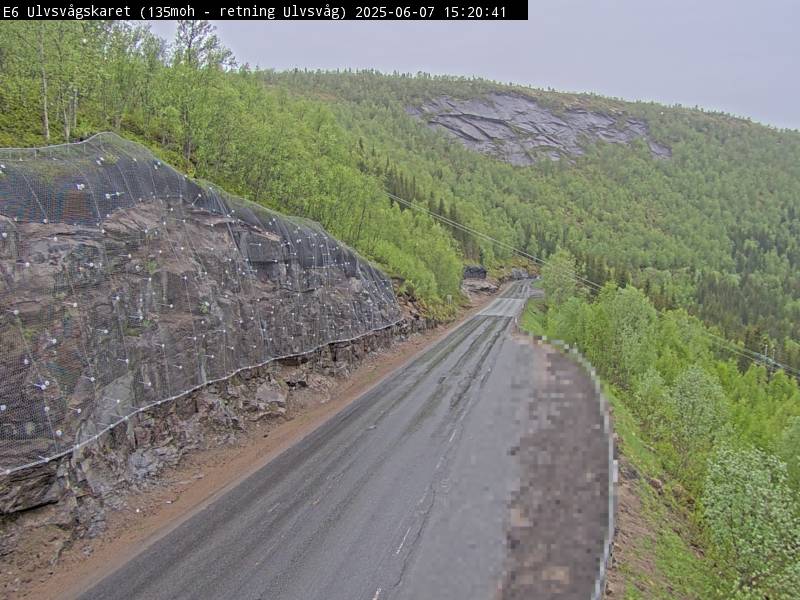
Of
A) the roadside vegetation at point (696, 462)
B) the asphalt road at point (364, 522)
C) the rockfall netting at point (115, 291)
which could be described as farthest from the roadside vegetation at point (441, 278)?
the rockfall netting at point (115, 291)

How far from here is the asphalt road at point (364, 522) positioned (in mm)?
9883

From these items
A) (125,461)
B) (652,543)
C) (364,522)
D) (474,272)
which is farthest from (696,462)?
(474,272)

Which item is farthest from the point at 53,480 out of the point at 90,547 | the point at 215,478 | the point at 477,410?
the point at 477,410

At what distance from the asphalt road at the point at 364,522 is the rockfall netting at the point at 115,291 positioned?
11.9ft

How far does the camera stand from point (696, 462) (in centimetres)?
2131

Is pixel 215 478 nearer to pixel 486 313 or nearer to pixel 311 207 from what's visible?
pixel 311 207

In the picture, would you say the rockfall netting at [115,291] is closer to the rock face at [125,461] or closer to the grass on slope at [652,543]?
the rock face at [125,461]

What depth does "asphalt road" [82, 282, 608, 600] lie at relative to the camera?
9.88 m

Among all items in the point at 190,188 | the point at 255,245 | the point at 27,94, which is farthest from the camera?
the point at 27,94

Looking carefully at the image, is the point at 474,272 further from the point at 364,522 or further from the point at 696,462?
the point at 364,522

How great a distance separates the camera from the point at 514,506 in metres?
11.5

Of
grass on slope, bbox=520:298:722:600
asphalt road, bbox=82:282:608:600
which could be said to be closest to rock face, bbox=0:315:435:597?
asphalt road, bbox=82:282:608:600

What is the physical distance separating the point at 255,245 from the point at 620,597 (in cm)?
1703

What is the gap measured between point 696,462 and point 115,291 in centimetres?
2303
